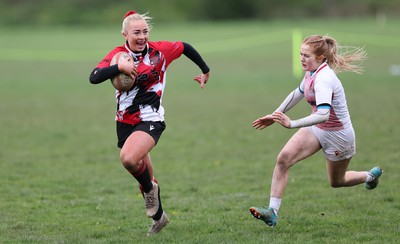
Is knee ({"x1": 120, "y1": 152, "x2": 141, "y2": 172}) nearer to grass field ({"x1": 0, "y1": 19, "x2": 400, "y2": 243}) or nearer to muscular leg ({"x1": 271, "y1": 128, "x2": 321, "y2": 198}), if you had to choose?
grass field ({"x1": 0, "y1": 19, "x2": 400, "y2": 243})

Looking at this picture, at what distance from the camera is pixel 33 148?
1377 centimetres

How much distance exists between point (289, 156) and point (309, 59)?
39.1 inches

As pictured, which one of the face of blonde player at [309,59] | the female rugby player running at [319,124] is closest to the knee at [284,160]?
the female rugby player running at [319,124]

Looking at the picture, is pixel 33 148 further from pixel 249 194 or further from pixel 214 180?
pixel 249 194

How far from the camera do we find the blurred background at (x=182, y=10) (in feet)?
194

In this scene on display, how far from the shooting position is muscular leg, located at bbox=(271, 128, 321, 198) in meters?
7.38

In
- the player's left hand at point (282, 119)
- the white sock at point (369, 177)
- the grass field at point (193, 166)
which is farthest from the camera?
the white sock at point (369, 177)

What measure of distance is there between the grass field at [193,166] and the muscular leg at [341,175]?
1.25ft

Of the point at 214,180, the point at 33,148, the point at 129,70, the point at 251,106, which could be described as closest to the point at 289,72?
the point at 251,106

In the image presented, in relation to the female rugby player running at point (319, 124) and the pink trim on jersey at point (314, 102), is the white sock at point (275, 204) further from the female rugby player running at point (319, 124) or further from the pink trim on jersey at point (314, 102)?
the pink trim on jersey at point (314, 102)

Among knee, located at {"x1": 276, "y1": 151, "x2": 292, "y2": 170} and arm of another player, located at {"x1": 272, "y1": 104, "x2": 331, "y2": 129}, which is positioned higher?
arm of another player, located at {"x1": 272, "y1": 104, "x2": 331, "y2": 129}

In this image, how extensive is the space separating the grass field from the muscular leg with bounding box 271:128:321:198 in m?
0.44

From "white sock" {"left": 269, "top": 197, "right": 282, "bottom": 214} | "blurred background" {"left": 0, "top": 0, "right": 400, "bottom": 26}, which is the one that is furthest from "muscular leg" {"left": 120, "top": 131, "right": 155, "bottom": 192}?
"blurred background" {"left": 0, "top": 0, "right": 400, "bottom": 26}

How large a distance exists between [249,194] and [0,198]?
3226 mm
